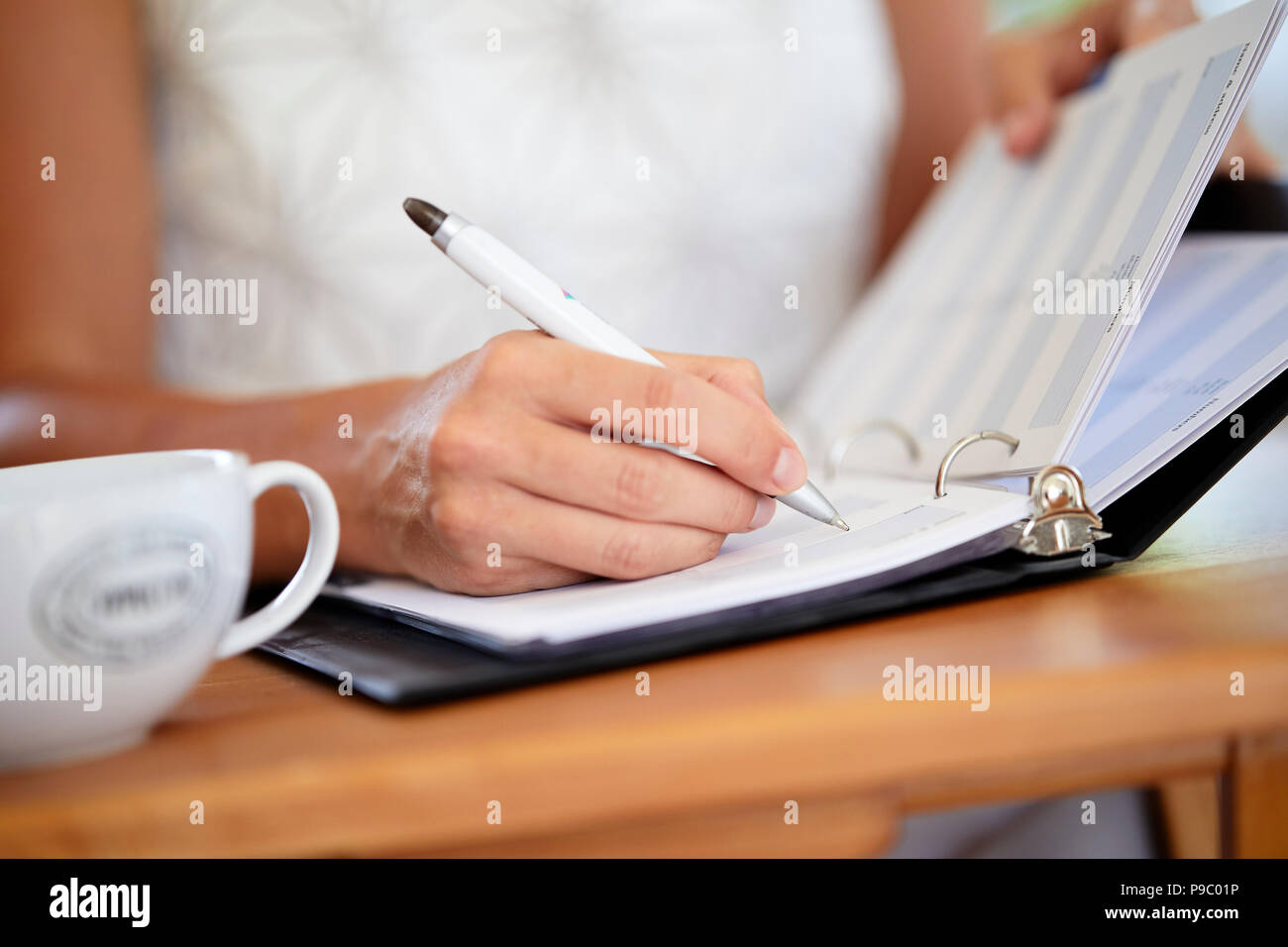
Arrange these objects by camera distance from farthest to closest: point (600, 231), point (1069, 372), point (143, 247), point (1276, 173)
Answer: point (600, 231)
point (143, 247)
point (1276, 173)
point (1069, 372)

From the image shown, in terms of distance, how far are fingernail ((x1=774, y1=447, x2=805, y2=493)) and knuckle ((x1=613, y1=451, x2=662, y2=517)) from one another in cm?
5

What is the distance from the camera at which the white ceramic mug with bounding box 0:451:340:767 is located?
0.91ft

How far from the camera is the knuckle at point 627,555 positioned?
1.36 ft

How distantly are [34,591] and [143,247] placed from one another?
649 millimetres

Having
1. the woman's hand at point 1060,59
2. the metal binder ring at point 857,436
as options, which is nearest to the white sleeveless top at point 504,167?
the woman's hand at point 1060,59

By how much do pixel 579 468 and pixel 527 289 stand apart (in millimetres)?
89

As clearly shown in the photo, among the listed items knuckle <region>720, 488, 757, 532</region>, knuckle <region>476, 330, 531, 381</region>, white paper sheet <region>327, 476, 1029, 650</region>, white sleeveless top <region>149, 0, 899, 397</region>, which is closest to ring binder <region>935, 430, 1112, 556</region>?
white paper sheet <region>327, 476, 1029, 650</region>

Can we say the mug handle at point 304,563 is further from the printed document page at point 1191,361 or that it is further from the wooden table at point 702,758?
the printed document page at point 1191,361

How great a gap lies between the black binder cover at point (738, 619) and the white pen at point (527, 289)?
0.07 m

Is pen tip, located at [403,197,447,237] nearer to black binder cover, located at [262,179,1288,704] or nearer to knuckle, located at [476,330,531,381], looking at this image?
knuckle, located at [476,330,531,381]

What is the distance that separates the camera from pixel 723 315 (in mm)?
983

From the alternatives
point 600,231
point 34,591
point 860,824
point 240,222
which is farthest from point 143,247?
point 860,824

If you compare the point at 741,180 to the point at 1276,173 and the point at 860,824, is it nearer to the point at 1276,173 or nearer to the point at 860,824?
the point at 1276,173
